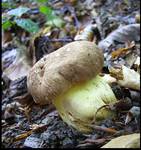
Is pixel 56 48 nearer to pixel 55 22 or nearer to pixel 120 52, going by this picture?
pixel 55 22

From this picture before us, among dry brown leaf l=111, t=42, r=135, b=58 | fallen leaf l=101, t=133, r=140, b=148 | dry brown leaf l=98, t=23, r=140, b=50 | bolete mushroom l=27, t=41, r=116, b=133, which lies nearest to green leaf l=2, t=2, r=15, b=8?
dry brown leaf l=98, t=23, r=140, b=50

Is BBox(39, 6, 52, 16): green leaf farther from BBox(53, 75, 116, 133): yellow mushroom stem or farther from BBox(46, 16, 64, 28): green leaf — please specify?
BBox(53, 75, 116, 133): yellow mushroom stem

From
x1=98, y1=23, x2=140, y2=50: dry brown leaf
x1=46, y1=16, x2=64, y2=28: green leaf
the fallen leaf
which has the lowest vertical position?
the fallen leaf

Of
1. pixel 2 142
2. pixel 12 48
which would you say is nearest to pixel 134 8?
pixel 12 48

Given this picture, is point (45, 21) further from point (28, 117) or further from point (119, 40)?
point (28, 117)

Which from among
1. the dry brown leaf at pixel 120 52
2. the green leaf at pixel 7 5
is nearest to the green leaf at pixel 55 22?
the green leaf at pixel 7 5

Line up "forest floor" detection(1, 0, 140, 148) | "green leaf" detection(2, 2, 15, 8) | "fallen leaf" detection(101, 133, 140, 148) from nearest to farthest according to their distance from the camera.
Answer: "fallen leaf" detection(101, 133, 140, 148) → "forest floor" detection(1, 0, 140, 148) → "green leaf" detection(2, 2, 15, 8)

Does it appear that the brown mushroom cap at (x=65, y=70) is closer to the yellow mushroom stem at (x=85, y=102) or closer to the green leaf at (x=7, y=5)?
the yellow mushroom stem at (x=85, y=102)
